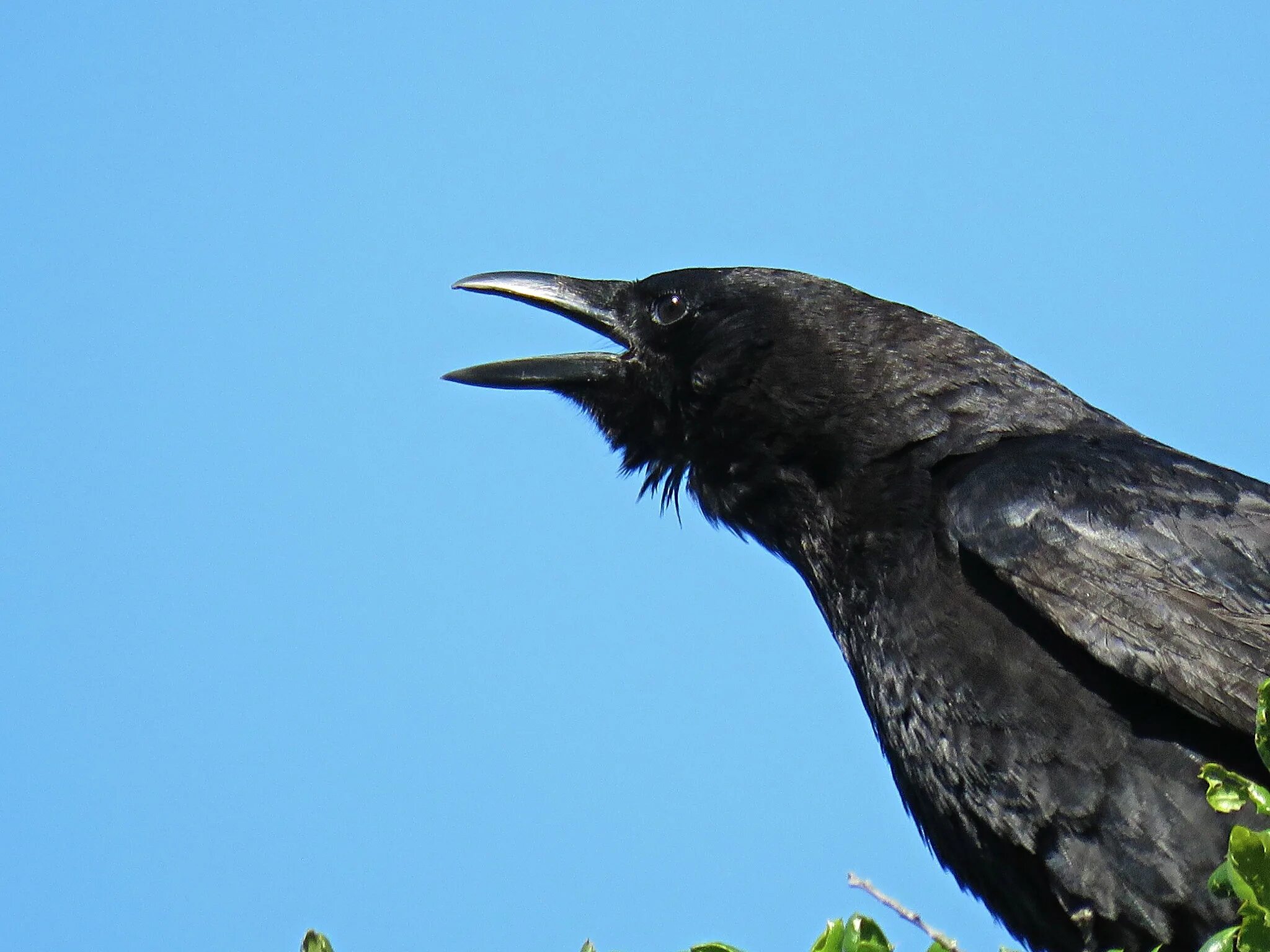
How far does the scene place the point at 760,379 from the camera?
17.5 feet

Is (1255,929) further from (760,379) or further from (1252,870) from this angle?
(760,379)

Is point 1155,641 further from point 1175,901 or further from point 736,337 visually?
point 736,337

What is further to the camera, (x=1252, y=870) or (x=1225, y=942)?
(x=1225, y=942)

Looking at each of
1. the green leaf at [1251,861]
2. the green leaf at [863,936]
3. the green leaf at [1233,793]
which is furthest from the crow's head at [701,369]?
the green leaf at [1251,861]

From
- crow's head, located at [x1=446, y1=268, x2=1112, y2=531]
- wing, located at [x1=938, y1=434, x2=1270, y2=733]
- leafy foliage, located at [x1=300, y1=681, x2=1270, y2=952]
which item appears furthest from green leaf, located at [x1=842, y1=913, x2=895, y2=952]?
crow's head, located at [x1=446, y1=268, x2=1112, y2=531]

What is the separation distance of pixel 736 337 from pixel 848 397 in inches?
23.3

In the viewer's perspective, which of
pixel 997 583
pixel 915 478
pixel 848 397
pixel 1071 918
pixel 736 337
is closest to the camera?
pixel 1071 918

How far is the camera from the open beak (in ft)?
19.3

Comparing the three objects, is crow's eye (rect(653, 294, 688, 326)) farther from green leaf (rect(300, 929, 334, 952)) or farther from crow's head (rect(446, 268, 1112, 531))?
green leaf (rect(300, 929, 334, 952))

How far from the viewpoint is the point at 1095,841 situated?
3.92 metres

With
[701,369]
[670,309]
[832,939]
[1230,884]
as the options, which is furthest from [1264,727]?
[670,309]

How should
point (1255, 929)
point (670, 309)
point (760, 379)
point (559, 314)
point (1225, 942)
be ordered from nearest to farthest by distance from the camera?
point (1255, 929), point (1225, 942), point (760, 379), point (670, 309), point (559, 314)

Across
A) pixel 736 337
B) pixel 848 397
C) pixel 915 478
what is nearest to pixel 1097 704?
pixel 915 478

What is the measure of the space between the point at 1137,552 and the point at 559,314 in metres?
2.84
